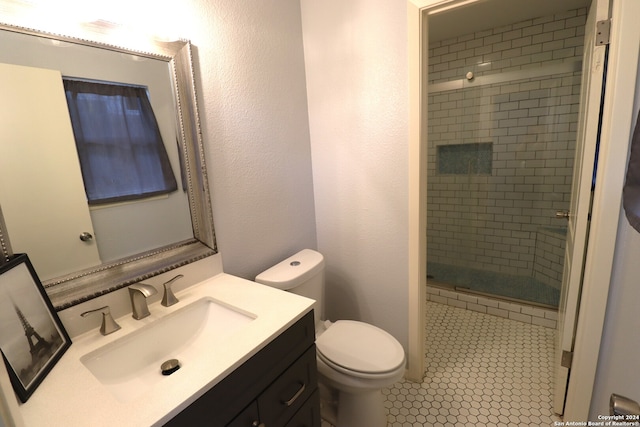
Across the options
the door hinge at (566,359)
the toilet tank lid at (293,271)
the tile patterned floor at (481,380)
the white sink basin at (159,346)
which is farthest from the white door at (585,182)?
the white sink basin at (159,346)

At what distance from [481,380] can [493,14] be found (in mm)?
2421

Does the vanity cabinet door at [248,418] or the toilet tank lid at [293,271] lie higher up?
the toilet tank lid at [293,271]

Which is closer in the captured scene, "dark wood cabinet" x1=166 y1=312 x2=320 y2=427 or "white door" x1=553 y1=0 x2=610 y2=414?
"dark wood cabinet" x1=166 y1=312 x2=320 y2=427

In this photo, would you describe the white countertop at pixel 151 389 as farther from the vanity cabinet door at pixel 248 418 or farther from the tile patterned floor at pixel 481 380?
the tile patterned floor at pixel 481 380

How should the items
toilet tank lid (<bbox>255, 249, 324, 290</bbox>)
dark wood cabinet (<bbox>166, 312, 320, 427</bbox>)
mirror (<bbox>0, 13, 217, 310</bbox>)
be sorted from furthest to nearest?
toilet tank lid (<bbox>255, 249, 324, 290</bbox>) < mirror (<bbox>0, 13, 217, 310</bbox>) < dark wood cabinet (<bbox>166, 312, 320, 427</bbox>)

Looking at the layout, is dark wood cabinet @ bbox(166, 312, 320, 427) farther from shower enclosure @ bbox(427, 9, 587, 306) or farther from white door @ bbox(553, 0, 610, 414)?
shower enclosure @ bbox(427, 9, 587, 306)

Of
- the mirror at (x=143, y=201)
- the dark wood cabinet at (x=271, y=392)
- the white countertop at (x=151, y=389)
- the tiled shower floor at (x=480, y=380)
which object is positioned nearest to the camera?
the white countertop at (x=151, y=389)

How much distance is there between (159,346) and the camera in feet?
3.38

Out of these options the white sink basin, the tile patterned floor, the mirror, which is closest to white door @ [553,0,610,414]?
the tile patterned floor

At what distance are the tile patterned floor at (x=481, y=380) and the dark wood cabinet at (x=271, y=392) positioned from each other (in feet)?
2.41

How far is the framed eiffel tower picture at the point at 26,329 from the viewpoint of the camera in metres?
0.69

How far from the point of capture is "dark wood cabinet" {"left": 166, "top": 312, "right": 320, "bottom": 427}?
76cm

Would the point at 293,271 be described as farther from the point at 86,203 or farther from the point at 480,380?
the point at 480,380

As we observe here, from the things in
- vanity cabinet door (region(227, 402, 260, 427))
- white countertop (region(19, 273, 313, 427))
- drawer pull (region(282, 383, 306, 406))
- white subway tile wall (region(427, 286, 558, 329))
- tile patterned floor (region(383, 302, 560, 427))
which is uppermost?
white countertop (region(19, 273, 313, 427))
